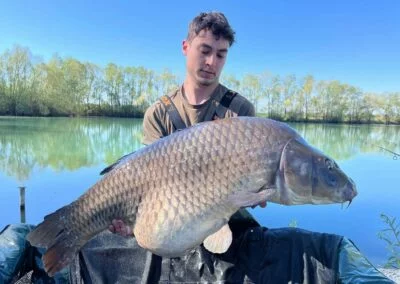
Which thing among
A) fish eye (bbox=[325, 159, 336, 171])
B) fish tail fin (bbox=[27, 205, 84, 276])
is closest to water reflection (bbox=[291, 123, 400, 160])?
fish eye (bbox=[325, 159, 336, 171])

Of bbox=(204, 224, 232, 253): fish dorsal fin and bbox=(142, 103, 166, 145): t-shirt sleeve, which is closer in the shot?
bbox=(204, 224, 232, 253): fish dorsal fin

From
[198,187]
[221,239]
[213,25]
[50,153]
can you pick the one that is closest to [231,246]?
[221,239]

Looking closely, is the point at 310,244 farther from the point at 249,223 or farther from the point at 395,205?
the point at 395,205

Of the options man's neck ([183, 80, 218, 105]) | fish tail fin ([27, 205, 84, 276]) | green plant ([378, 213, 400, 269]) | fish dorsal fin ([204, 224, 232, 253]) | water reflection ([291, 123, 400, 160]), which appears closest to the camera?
fish dorsal fin ([204, 224, 232, 253])

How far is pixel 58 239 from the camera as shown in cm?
127

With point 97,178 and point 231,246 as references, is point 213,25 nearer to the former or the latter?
point 231,246

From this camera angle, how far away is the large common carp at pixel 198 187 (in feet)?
3.51

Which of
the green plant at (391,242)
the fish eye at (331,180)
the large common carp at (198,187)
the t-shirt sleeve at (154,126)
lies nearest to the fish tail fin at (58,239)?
the large common carp at (198,187)

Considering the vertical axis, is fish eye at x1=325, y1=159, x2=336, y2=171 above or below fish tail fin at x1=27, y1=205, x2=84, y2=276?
above

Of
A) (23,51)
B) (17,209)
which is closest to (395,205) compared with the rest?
(17,209)

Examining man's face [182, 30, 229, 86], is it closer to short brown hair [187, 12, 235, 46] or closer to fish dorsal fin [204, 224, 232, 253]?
short brown hair [187, 12, 235, 46]

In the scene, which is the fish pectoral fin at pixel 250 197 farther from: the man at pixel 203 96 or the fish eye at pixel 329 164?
the man at pixel 203 96

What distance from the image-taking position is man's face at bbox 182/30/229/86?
171cm

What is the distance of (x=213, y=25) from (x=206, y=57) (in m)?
0.15
